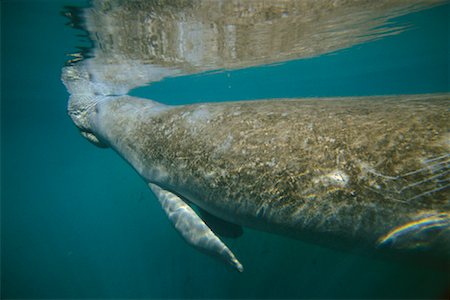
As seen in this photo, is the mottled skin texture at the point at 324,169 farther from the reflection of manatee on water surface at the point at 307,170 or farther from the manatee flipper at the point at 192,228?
the manatee flipper at the point at 192,228

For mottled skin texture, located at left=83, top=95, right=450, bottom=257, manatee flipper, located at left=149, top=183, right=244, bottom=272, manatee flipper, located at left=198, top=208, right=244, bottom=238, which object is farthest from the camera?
manatee flipper, located at left=198, top=208, right=244, bottom=238

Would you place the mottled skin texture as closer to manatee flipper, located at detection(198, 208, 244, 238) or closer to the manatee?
the manatee

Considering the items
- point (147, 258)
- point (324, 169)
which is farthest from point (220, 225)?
point (147, 258)

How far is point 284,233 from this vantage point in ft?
8.07

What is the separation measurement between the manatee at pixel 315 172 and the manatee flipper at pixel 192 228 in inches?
0.5

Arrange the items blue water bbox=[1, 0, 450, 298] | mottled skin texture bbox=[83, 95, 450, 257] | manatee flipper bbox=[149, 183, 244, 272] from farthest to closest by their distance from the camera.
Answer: blue water bbox=[1, 0, 450, 298]
manatee flipper bbox=[149, 183, 244, 272]
mottled skin texture bbox=[83, 95, 450, 257]

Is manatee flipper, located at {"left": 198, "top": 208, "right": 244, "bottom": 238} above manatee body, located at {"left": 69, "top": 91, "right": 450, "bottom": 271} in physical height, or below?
below

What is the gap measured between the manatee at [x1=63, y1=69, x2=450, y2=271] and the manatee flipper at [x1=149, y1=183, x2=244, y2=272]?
13 mm

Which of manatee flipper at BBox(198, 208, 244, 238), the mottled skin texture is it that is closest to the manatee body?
the mottled skin texture

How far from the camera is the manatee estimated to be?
1.81 metres

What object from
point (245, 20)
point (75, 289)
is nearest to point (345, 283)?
point (245, 20)

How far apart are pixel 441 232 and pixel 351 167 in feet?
2.63

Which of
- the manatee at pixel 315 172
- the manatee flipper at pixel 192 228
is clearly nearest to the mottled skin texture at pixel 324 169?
the manatee at pixel 315 172

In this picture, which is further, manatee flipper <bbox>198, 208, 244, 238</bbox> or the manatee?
manatee flipper <bbox>198, 208, 244, 238</bbox>
